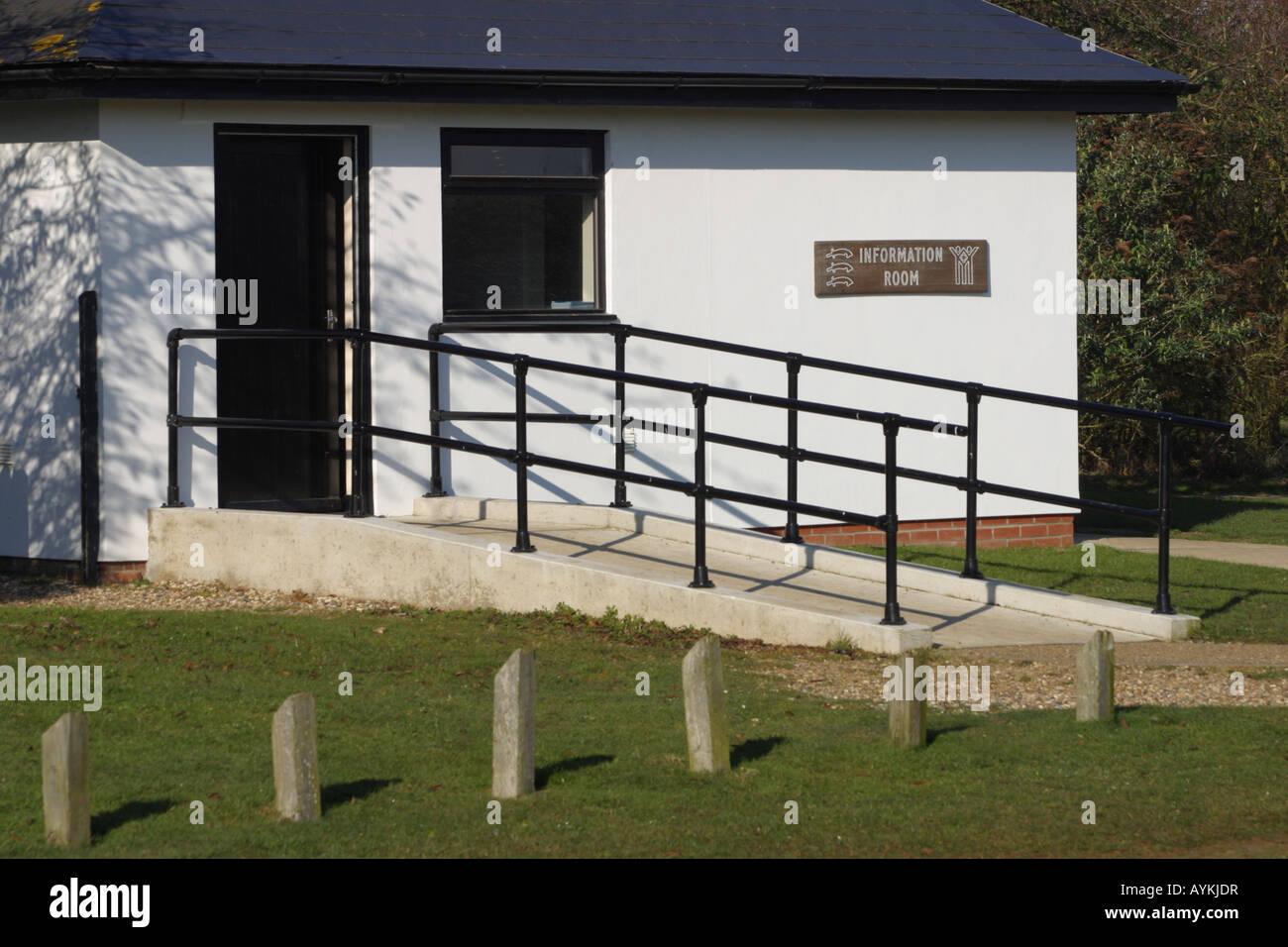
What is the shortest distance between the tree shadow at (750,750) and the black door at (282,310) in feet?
19.3

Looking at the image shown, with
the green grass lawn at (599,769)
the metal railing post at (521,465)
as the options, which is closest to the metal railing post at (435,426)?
the metal railing post at (521,465)

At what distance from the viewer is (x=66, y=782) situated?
5.64 meters

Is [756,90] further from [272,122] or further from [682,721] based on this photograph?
[682,721]

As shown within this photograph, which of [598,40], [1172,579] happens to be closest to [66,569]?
[598,40]

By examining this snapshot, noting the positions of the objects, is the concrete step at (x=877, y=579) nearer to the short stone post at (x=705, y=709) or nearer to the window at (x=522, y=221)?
the window at (x=522, y=221)

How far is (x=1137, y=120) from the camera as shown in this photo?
887 inches

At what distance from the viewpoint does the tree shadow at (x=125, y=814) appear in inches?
235

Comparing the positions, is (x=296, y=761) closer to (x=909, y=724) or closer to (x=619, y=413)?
(x=909, y=724)

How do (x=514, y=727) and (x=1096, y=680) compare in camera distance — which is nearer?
(x=514, y=727)

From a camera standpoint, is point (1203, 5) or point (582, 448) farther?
point (1203, 5)

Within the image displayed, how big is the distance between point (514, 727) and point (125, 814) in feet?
4.72

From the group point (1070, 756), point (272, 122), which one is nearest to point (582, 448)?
point (272, 122)

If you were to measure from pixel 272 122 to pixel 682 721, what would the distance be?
626 cm
